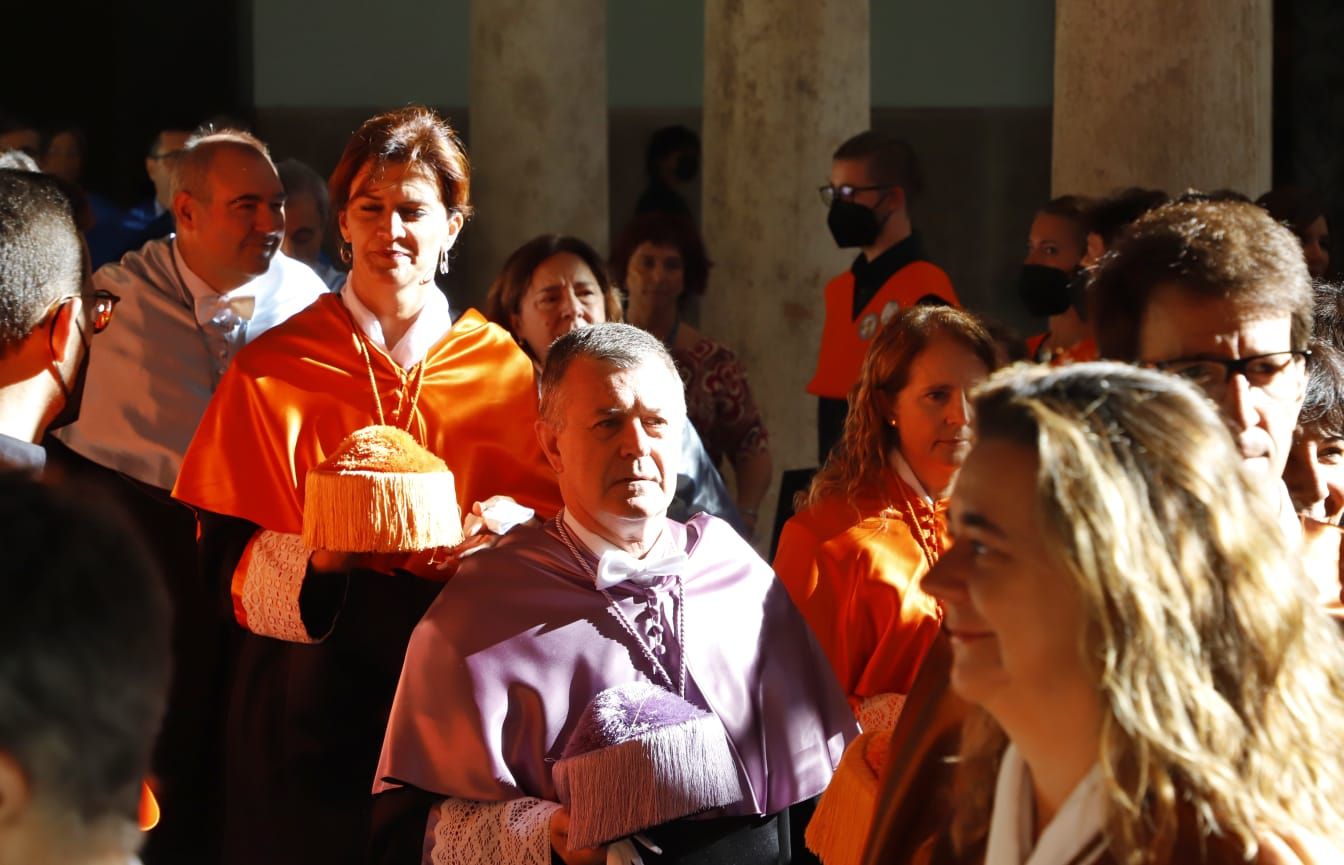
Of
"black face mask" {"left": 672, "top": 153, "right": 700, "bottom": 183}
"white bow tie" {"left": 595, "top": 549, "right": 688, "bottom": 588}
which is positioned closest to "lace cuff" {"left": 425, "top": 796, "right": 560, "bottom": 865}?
"white bow tie" {"left": 595, "top": 549, "right": 688, "bottom": 588}

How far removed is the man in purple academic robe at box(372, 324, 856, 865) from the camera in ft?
10.7

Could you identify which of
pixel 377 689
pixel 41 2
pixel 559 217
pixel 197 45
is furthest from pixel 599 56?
Result: pixel 377 689

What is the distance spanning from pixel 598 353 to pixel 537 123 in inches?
215

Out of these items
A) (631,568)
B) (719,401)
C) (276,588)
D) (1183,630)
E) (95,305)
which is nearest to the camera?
(1183,630)

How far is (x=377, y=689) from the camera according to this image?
4.01 metres

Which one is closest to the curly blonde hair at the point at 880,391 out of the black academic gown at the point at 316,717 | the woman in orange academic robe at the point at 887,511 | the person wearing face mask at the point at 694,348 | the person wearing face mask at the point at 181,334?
the woman in orange academic robe at the point at 887,511

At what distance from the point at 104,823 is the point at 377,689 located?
2542 millimetres

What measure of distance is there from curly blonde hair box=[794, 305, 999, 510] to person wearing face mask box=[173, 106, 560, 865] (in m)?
0.65

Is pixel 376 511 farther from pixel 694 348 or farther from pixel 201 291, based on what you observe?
pixel 694 348

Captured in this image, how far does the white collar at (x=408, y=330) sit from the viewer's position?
4246mm

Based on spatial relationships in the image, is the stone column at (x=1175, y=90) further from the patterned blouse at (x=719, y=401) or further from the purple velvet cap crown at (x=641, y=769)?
the purple velvet cap crown at (x=641, y=769)

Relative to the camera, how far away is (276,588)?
3.85 meters

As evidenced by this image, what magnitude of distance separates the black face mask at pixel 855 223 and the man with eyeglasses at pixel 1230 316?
12.7 ft

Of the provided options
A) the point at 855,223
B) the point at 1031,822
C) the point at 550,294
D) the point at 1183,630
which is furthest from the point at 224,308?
the point at 1183,630
